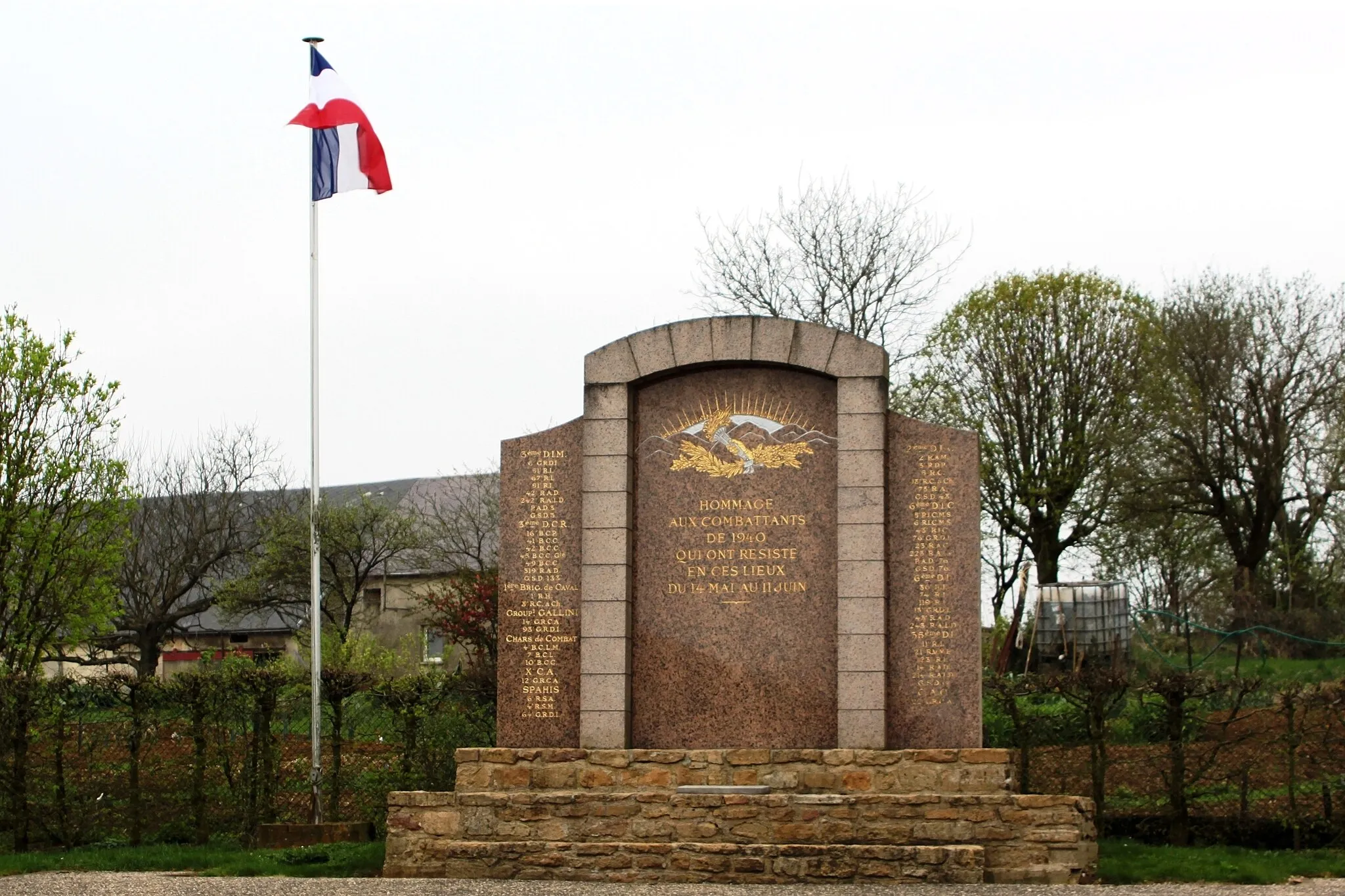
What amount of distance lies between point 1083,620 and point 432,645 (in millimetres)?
25392

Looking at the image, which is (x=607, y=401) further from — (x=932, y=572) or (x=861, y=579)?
(x=932, y=572)

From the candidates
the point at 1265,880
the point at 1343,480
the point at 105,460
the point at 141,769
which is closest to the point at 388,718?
the point at 141,769

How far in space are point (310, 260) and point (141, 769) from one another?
5.87m

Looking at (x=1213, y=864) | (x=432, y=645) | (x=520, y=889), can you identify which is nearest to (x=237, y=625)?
(x=432, y=645)

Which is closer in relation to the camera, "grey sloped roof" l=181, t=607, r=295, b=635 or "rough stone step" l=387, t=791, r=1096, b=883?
"rough stone step" l=387, t=791, r=1096, b=883

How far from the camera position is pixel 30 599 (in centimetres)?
2245

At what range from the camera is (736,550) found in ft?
48.8

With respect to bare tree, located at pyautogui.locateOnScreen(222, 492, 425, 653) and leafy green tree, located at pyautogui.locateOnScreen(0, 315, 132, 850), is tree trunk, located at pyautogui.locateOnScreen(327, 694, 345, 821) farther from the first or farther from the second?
bare tree, located at pyautogui.locateOnScreen(222, 492, 425, 653)

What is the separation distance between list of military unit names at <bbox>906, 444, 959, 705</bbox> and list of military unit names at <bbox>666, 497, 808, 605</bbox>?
1.00m

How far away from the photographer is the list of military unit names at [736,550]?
14781mm

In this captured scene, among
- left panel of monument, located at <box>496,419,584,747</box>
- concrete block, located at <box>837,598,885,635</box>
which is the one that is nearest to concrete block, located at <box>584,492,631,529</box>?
left panel of monument, located at <box>496,419,584,747</box>

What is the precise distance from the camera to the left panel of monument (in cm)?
1502

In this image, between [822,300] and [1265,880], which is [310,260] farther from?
[822,300]

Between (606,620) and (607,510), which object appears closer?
(606,620)
